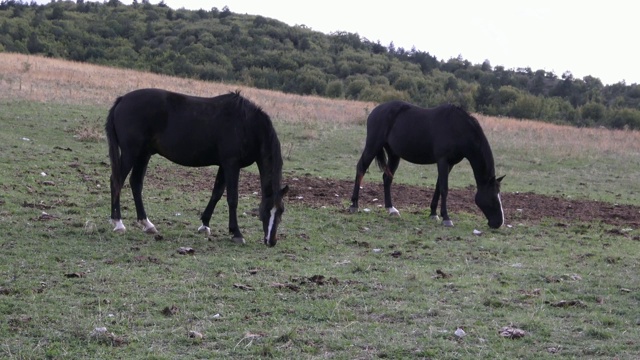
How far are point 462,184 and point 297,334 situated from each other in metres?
13.3

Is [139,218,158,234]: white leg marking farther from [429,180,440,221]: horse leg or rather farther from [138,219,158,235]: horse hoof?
[429,180,440,221]: horse leg

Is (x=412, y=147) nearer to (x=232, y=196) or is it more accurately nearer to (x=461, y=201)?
(x=461, y=201)

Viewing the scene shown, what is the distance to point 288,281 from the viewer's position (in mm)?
7371

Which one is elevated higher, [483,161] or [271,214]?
[483,161]

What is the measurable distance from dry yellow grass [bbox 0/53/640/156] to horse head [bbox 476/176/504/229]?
13.8 metres

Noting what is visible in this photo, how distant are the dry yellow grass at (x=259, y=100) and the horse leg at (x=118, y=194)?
14104 mm

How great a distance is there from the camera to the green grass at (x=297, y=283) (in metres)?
5.41

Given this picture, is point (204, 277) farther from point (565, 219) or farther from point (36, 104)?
point (36, 104)

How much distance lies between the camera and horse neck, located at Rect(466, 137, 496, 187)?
39.9 feet

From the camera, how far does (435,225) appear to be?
1205cm

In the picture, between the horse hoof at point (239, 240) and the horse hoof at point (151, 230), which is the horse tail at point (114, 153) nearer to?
the horse hoof at point (151, 230)

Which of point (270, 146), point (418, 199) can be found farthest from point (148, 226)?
point (418, 199)

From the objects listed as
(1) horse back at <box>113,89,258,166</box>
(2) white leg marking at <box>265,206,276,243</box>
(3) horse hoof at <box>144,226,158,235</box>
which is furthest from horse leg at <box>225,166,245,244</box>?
(3) horse hoof at <box>144,226,158,235</box>

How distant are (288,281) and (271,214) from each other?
211cm
